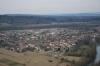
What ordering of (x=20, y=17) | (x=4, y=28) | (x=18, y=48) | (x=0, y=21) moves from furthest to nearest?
(x=20, y=17)
(x=0, y=21)
(x=4, y=28)
(x=18, y=48)

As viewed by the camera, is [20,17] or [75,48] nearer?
[75,48]

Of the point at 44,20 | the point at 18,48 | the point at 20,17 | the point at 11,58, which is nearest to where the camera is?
the point at 11,58

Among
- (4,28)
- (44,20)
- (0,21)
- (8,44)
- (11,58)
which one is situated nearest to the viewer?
(11,58)

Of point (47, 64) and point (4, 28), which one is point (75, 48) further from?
point (4, 28)

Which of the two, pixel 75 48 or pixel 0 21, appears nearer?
pixel 75 48

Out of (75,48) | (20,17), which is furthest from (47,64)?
(20,17)

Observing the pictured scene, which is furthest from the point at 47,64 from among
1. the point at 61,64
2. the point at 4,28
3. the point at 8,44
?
the point at 4,28

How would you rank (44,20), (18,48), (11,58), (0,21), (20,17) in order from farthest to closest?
(44,20) → (20,17) → (0,21) → (18,48) → (11,58)

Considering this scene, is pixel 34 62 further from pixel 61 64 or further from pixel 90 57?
pixel 90 57
